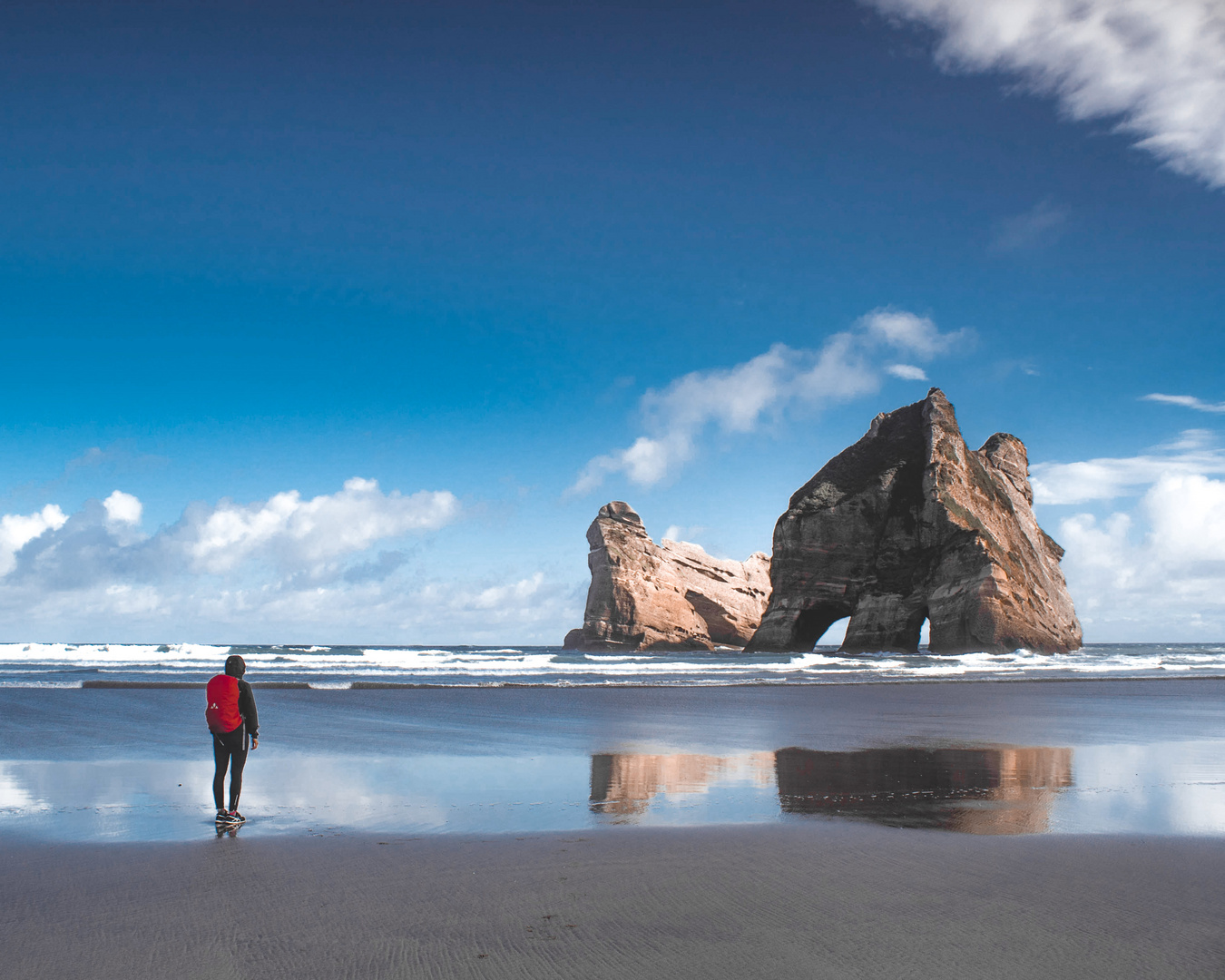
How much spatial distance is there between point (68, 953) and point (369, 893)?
152 centimetres

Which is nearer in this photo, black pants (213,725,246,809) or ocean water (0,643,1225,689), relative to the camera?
black pants (213,725,246,809)

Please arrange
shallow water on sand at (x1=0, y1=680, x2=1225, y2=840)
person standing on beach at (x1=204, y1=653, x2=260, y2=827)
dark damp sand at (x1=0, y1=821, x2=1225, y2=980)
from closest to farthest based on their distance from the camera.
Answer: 1. dark damp sand at (x1=0, y1=821, x2=1225, y2=980)
2. person standing on beach at (x1=204, y1=653, x2=260, y2=827)
3. shallow water on sand at (x1=0, y1=680, x2=1225, y2=840)

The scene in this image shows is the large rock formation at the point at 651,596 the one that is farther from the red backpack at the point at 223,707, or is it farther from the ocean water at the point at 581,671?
the red backpack at the point at 223,707

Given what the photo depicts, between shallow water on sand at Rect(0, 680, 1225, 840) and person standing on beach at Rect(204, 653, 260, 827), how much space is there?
0.37 metres

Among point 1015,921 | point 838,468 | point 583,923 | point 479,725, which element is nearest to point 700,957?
point 583,923

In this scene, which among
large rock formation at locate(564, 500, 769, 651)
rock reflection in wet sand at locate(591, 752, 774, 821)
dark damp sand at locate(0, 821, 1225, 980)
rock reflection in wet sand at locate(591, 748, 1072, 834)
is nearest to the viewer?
dark damp sand at locate(0, 821, 1225, 980)

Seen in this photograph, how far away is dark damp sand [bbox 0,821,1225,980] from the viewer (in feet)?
12.6

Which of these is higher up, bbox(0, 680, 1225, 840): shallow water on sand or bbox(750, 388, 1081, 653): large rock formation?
bbox(750, 388, 1081, 653): large rock formation

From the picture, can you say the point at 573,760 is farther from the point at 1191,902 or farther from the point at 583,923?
the point at 1191,902

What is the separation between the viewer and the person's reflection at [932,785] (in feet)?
23.1

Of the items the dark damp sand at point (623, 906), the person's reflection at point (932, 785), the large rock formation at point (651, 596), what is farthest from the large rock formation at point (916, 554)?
the dark damp sand at point (623, 906)

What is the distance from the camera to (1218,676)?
32219 mm

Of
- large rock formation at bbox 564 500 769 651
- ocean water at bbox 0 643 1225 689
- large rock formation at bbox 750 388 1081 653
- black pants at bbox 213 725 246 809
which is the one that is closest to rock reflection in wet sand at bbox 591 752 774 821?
black pants at bbox 213 725 246 809

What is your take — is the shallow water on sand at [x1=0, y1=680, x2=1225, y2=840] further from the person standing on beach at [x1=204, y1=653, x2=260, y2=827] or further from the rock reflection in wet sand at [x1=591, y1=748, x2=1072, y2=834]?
the person standing on beach at [x1=204, y1=653, x2=260, y2=827]
